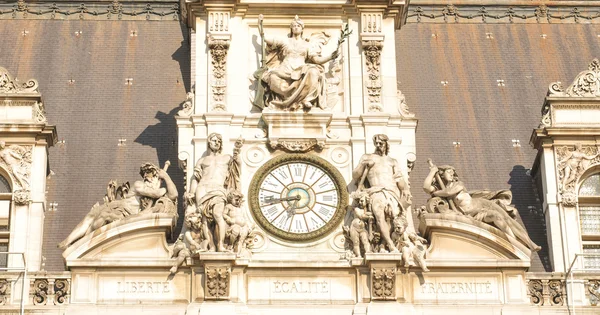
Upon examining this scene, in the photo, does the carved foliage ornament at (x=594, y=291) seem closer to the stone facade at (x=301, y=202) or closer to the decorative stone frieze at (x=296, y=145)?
the stone facade at (x=301, y=202)

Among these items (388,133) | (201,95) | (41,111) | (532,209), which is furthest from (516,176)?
(41,111)

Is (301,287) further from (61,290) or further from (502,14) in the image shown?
(502,14)

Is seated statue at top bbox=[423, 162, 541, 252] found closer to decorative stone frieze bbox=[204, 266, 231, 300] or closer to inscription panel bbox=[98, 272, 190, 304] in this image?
decorative stone frieze bbox=[204, 266, 231, 300]

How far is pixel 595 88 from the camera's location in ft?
143

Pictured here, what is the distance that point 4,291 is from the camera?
4031 cm

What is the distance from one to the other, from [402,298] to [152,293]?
5581mm

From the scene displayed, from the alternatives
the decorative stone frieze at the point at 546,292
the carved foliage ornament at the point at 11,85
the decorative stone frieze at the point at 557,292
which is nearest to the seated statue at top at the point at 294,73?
the carved foliage ornament at the point at 11,85

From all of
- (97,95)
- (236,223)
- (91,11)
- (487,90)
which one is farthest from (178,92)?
(487,90)

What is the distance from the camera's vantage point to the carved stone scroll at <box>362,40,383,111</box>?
141 feet

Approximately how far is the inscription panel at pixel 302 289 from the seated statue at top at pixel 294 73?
4.34m

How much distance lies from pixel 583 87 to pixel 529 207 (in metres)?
3.17

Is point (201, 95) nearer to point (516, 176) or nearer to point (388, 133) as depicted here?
point (388, 133)

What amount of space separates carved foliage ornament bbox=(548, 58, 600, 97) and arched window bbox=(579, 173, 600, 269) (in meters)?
2.02

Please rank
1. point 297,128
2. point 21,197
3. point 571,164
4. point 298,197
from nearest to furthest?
point 298,197 < point 21,197 < point 297,128 < point 571,164
